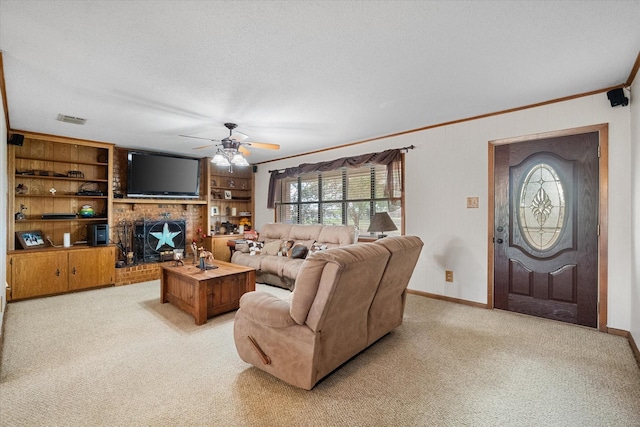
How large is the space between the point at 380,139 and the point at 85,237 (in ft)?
17.2

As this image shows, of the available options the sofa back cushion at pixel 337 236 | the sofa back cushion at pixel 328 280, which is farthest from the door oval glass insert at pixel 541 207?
the sofa back cushion at pixel 328 280

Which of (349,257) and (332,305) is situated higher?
(349,257)

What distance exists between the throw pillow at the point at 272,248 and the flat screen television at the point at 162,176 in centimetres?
202

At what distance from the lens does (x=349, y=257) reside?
1838 millimetres

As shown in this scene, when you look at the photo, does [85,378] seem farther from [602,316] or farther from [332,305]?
[602,316]

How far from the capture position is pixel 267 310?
2025 mm

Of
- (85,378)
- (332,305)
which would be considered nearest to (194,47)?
(332,305)

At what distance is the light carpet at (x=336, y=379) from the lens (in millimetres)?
1737

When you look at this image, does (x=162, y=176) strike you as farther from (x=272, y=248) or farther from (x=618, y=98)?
(x=618, y=98)

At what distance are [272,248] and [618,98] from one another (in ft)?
15.3

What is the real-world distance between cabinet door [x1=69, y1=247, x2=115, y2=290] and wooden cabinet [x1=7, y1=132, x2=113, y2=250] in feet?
2.03

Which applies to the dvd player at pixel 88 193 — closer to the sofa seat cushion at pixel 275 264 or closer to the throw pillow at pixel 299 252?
the sofa seat cushion at pixel 275 264

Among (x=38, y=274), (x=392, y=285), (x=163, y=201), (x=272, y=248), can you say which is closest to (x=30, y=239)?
(x=38, y=274)

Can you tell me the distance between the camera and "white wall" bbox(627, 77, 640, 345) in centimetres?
245
